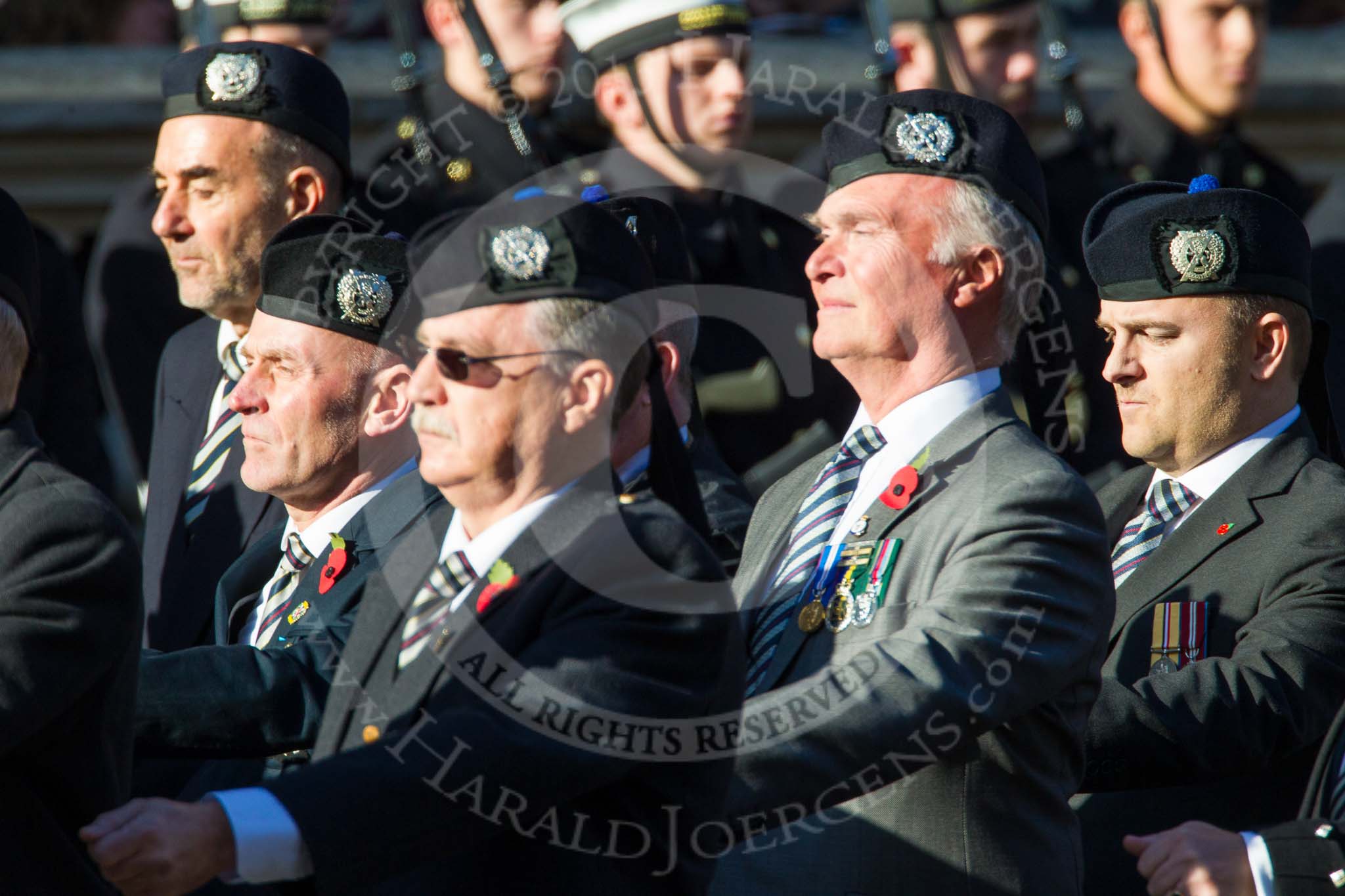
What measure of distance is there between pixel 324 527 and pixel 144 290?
7.87ft

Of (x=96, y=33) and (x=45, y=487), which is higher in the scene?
(x=96, y=33)

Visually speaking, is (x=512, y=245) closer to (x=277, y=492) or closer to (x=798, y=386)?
(x=277, y=492)

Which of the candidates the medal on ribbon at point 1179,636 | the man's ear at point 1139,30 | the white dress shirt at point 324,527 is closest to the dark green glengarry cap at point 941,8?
the man's ear at point 1139,30

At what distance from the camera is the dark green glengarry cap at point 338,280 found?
4.19 m

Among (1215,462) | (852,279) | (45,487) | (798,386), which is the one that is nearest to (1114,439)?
(798,386)

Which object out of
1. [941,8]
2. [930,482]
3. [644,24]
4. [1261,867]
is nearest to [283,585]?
[930,482]

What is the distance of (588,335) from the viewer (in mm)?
3123

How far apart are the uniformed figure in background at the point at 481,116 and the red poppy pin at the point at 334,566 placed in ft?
7.87

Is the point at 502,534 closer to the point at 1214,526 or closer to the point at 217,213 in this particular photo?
the point at 1214,526

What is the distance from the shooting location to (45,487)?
10.1 ft

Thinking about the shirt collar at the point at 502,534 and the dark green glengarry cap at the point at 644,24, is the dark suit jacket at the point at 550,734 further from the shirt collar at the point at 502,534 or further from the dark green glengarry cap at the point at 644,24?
the dark green glengarry cap at the point at 644,24

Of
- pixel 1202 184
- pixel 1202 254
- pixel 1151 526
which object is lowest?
pixel 1151 526

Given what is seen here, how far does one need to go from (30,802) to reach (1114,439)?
329 centimetres

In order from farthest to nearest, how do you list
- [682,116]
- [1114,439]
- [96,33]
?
[96,33], [682,116], [1114,439]
